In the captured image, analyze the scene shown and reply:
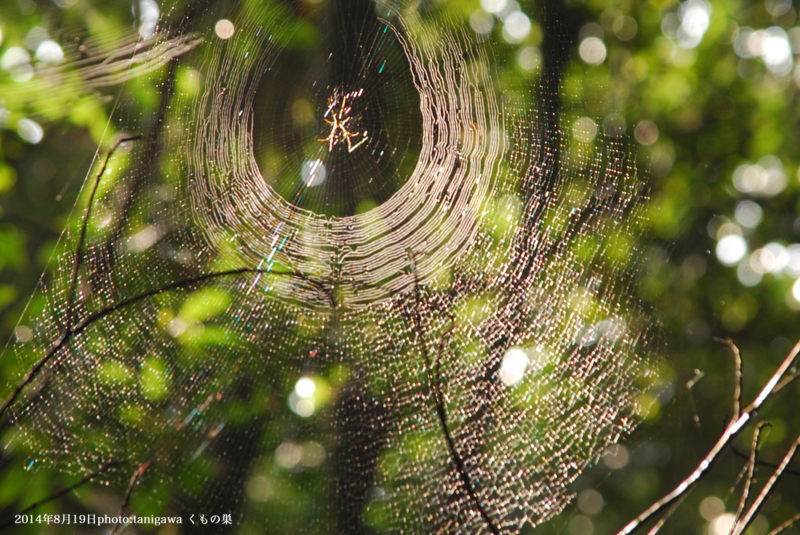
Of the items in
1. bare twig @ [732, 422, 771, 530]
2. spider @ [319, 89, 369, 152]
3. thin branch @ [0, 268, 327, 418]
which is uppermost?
spider @ [319, 89, 369, 152]

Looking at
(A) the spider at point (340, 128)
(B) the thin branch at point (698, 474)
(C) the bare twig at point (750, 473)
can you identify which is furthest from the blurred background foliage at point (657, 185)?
(B) the thin branch at point (698, 474)

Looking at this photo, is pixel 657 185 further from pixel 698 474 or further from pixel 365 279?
pixel 698 474

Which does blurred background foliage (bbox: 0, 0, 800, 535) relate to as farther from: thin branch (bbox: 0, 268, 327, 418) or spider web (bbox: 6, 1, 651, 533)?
thin branch (bbox: 0, 268, 327, 418)

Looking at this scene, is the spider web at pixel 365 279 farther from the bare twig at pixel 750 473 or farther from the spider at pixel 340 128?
the bare twig at pixel 750 473

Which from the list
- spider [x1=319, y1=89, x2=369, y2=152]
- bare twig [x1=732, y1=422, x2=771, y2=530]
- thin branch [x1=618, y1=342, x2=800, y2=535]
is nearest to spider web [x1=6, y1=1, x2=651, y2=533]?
spider [x1=319, y1=89, x2=369, y2=152]

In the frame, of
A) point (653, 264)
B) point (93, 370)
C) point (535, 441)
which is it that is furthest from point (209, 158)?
point (653, 264)

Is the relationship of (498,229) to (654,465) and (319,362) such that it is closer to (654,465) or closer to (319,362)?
(319,362)

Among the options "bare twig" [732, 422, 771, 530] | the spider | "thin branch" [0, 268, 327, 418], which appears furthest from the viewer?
the spider
